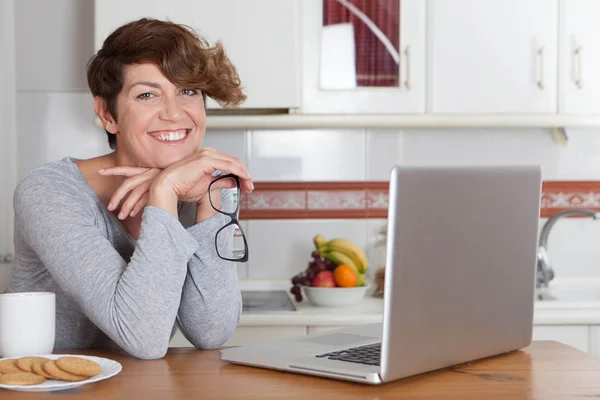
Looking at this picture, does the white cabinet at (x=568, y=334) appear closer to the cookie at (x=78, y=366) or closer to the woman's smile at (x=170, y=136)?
the woman's smile at (x=170, y=136)

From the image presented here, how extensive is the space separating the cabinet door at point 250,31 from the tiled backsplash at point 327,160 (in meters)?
0.41

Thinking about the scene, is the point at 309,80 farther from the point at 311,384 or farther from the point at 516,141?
the point at 311,384

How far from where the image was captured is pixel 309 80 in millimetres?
2562

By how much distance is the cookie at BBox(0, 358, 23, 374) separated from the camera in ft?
3.65

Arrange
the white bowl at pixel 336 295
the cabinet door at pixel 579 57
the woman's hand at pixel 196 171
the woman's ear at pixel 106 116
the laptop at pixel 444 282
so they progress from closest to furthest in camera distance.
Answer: the laptop at pixel 444 282
the woman's hand at pixel 196 171
the woman's ear at pixel 106 116
the white bowl at pixel 336 295
the cabinet door at pixel 579 57

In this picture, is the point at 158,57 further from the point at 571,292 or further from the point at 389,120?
the point at 571,292

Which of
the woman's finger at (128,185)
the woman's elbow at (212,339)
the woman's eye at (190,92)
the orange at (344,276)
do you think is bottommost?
the orange at (344,276)

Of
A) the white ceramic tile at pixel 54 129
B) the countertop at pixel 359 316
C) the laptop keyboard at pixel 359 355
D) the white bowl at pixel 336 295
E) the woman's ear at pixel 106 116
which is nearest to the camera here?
the laptop keyboard at pixel 359 355

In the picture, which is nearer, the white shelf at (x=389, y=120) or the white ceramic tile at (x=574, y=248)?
the white shelf at (x=389, y=120)

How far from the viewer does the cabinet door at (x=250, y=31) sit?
2.47 m

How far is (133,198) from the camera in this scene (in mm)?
1494

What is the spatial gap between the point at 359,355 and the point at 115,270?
0.42 metres

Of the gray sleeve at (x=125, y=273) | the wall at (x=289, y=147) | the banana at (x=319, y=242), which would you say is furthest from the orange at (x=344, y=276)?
the gray sleeve at (x=125, y=273)

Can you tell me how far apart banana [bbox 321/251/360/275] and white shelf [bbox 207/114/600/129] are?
40cm
